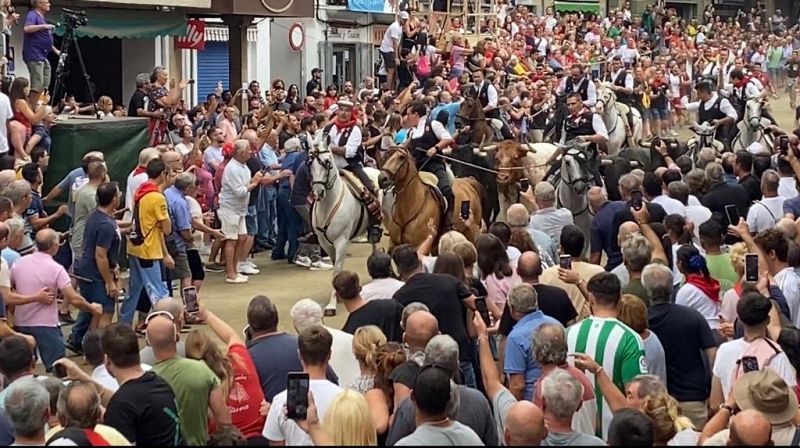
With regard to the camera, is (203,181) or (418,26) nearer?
(203,181)

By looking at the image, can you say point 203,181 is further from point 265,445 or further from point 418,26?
point 418,26

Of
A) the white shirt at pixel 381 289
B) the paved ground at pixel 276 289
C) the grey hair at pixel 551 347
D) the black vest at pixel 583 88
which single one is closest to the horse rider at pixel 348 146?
the paved ground at pixel 276 289

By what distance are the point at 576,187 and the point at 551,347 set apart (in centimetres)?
833

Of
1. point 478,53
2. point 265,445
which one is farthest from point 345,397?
point 478,53

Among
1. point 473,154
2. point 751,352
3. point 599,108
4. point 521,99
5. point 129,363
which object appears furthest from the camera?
point 521,99

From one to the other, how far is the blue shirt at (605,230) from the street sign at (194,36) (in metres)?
14.1

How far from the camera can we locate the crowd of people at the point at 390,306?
6.45 meters

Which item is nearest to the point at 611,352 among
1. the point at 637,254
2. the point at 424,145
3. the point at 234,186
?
the point at 637,254

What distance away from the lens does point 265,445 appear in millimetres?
6887

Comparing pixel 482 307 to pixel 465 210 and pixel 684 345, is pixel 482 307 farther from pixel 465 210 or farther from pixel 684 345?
pixel 465 210

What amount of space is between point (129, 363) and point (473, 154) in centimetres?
1025

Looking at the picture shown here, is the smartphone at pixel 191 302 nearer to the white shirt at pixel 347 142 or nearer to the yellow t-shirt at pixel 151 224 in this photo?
the yellow t-shirt at pixel 151 224

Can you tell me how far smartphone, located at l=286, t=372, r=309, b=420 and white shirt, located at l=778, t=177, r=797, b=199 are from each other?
923 centimetres

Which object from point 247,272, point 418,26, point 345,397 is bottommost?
point 247,272
